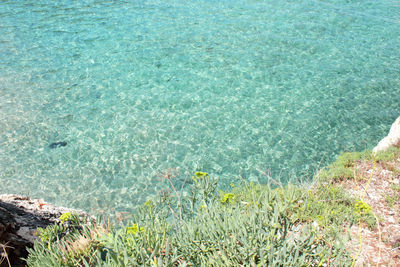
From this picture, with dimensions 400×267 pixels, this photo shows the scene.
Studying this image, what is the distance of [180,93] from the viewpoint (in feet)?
26.7

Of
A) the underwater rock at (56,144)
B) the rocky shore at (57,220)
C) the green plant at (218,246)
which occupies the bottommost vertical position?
the underwater rock at (56,144)

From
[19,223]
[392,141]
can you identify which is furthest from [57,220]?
[392,141]

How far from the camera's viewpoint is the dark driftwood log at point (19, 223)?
3135 mm

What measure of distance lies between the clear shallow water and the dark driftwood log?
1189mm

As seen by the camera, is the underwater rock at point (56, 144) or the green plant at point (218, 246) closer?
the green plant at point (218, 246)

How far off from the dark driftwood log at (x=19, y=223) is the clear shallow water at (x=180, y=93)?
1189mm

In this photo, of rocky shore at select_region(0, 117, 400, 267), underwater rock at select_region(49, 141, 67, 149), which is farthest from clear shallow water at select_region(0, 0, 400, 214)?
rocky shore at select_region(0, 117, 400, 267)

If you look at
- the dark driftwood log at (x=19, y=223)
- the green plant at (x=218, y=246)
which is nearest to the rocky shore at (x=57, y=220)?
the dark driftwood log at (x=19, y=223)

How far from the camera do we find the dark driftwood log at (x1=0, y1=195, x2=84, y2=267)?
3.13m

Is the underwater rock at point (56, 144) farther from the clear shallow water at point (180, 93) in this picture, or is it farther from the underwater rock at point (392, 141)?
the underwater rock at point (392, 141)

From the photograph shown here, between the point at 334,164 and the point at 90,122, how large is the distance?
5.39 meters

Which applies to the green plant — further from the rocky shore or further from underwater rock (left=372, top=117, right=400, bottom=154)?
underwater rock (left=372, top=117, right=400, bottom=154)

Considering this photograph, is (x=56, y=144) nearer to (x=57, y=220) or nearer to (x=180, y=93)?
(x=57, y=220)

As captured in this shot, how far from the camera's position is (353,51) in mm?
9820
